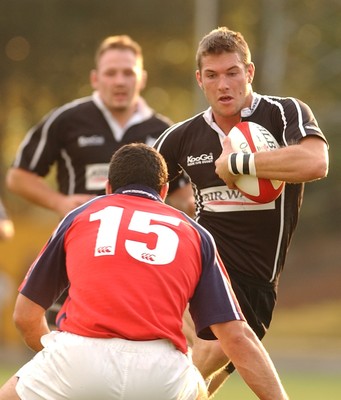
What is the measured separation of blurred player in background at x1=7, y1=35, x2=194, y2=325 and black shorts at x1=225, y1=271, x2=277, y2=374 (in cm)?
244

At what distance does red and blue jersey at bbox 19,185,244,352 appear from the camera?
18.8 ft

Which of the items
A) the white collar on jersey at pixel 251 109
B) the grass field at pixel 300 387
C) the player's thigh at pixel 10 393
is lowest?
the grass field at pixel 300 387

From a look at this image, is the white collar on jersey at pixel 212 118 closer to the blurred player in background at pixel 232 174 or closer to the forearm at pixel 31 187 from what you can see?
the blurred player in background at pixel 232 174

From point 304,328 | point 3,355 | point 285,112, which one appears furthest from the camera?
point 304,328

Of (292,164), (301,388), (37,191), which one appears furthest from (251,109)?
(301,388)

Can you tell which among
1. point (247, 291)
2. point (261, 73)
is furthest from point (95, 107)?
point (261, 73)

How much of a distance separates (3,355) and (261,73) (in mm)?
14604

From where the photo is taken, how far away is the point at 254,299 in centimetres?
766

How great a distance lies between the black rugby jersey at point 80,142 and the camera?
32.5 feet

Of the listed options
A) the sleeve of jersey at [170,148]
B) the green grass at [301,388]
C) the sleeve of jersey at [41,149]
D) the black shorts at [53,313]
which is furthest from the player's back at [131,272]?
the green grass at [301,388]

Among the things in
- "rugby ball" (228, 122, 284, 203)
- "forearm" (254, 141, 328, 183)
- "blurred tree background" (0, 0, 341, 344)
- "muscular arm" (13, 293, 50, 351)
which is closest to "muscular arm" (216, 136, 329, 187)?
"forearm" (254, 141, 328, 183)

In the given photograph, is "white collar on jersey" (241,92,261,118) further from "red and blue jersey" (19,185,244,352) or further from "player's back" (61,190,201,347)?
"player's back" (61,190,201,347)

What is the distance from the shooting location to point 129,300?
5742mm

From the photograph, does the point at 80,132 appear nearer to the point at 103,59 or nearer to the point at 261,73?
the point at 103,59
